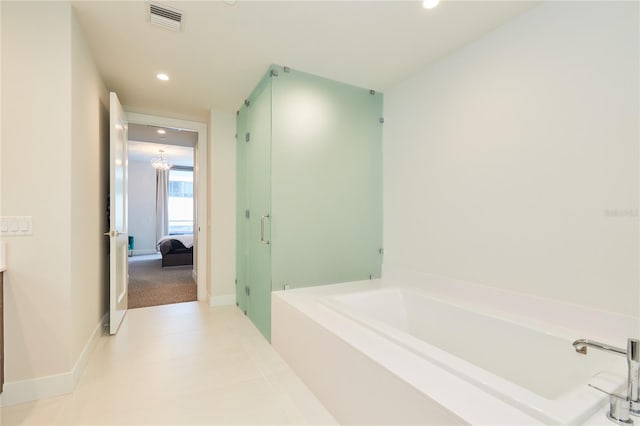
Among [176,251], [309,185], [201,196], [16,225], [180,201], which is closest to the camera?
[16,225]

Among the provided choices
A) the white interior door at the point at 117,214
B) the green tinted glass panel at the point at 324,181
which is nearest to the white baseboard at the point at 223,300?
the white interior door at the point at 117,214

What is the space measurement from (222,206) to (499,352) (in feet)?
10.4

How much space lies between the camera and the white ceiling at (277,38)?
1781 mm

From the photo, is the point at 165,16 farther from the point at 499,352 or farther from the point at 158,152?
the point at 158,152

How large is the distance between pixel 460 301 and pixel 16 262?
9.56 ft

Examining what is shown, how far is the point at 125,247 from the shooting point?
3150 millimetres

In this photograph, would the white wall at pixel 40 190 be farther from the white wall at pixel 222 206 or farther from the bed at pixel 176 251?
the bed at pixel 176 251

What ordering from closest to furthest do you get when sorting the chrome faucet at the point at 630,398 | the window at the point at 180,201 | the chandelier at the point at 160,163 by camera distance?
1. the chrome faucet at the point at 630,398
2. the chandelier at the point at 160,163
3. the window at the point at 180,201

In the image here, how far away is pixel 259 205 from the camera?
2760 millimetres

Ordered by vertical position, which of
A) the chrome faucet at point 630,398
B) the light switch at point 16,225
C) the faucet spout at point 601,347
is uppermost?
the light switch at point 16,225

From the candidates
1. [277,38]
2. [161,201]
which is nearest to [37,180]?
[277,38]

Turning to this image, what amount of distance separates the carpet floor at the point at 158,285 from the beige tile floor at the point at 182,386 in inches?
40.1

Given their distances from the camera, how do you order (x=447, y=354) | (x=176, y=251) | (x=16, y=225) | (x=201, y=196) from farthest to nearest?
1. (x=176, y=251)
2. (x=201, y=196)
3. (x=16, y=225)
4. (x=447, y=354)

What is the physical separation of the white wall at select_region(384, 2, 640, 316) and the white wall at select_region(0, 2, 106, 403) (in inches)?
103
